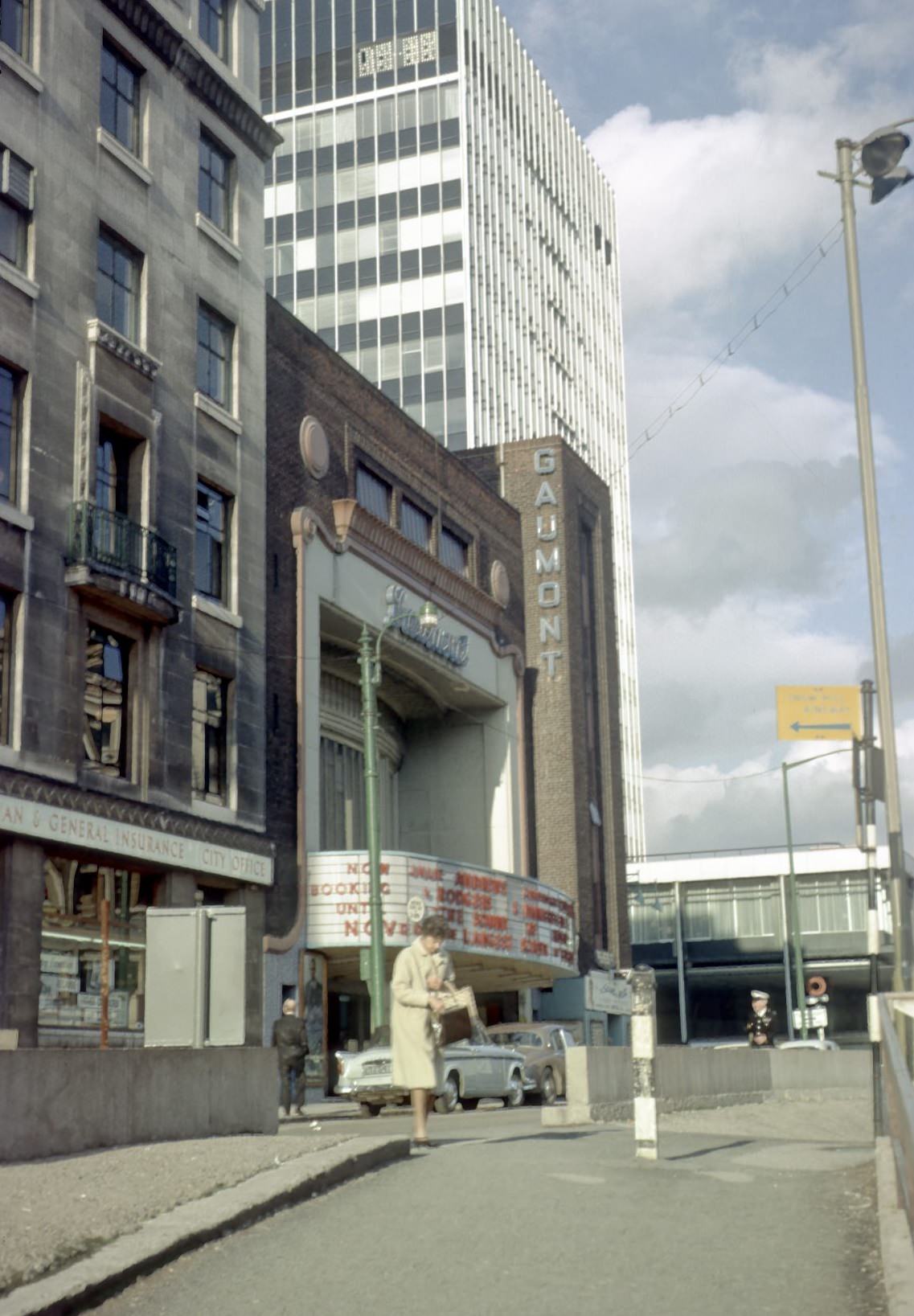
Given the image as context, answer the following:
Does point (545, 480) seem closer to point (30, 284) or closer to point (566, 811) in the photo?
point (566, 811)

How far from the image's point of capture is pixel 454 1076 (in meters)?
29.6

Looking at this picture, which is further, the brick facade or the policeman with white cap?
the brick facade

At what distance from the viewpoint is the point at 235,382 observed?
35.2 meters

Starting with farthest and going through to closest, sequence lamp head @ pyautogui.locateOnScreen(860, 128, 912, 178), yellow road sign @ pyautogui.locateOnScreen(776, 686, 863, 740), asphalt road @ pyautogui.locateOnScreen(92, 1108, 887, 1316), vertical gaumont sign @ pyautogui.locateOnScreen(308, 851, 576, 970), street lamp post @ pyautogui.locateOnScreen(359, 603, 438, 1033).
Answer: vertical gaumont sign @ pyautogui.locateOnScreen(308, 851, 576, 970), street lamp post @ pyautogui.locateOnScreen(359, 603, 438, 1033), yellow road sign @ pyautogui.locateOnScreen(776, 686, 863, 740), lamp head @ pyautogui.locateOnScreen(860, 128, 912, 178), asphalt road @ pyautogui.locateOnScreen(92, 1108, 887, 1316)

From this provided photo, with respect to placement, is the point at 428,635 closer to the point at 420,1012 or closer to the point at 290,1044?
the point at 290,1044

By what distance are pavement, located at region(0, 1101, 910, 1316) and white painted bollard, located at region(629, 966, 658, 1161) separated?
0.64ft

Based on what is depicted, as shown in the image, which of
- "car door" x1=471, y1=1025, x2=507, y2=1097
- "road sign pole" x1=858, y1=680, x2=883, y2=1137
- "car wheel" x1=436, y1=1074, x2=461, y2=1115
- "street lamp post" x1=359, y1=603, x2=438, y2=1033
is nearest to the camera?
"road sign pole" x1=858, y1=680, x2=883, y2=1137

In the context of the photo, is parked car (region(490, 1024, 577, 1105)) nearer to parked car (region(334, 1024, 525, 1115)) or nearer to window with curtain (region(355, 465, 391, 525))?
parked car (region(334, 1024, 525, 1115))

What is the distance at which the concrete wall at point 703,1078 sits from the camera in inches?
720

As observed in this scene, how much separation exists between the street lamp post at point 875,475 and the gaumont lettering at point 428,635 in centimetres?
1958

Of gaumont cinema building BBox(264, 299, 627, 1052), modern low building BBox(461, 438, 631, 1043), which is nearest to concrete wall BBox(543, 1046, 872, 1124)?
gaumont cinema building BBox(264, 299, 627, 1052)

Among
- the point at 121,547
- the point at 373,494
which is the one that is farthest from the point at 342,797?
the point at 121,547

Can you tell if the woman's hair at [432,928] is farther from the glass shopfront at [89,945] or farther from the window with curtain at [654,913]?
the window with curtain at [654,913]

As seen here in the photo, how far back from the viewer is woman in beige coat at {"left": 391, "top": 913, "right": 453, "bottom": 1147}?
518 inches
